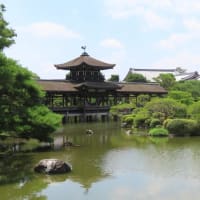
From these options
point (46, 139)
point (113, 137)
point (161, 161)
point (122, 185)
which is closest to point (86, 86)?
point (113, 137)

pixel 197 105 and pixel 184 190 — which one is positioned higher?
pixel 197 105

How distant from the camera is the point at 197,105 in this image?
31.9 m

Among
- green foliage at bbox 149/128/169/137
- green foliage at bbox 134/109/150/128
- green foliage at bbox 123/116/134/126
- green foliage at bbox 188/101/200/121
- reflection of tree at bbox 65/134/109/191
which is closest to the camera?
reflection of tree at bbox 65/134/109/191

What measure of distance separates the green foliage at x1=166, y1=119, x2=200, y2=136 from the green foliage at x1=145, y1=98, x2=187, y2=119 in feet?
11.2

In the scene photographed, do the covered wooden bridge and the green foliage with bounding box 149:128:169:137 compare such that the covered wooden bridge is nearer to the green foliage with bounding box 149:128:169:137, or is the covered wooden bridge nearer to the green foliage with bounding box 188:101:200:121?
the green foliage with bounding box 149:128:169:137

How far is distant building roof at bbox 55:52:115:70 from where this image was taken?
56.7 meters

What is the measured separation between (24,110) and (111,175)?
6.66m

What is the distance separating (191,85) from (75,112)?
1806 centimetres

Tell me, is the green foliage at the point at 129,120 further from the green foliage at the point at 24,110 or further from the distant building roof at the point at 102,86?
the green foliage at the point at 24,110

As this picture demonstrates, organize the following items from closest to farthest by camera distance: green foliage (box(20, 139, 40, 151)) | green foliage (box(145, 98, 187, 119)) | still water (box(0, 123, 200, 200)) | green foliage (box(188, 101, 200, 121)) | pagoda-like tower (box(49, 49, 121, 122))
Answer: still water (box(0, 123, 200, 200)), green foliage (box(20, 139, 40, 151)), green foliage (box(188, 101, 200, 121)), green foliage (box(145, 98, 187, 119)), pagoda-like tower (box(49, 49, 121, 122))

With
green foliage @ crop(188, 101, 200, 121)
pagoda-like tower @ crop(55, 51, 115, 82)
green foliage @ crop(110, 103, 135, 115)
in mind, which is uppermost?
pagoda-like tower @ crop(55, 51, 115, 82)

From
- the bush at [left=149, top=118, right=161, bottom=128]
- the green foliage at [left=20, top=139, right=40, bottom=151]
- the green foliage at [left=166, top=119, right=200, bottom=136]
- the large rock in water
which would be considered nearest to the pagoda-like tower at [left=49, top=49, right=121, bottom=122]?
the bush at [left=149, top=118, right=161, bottom=128]

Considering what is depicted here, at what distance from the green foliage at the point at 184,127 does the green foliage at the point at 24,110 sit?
10.7 metres

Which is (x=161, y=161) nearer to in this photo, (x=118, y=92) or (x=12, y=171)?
(x=12, y=171)
